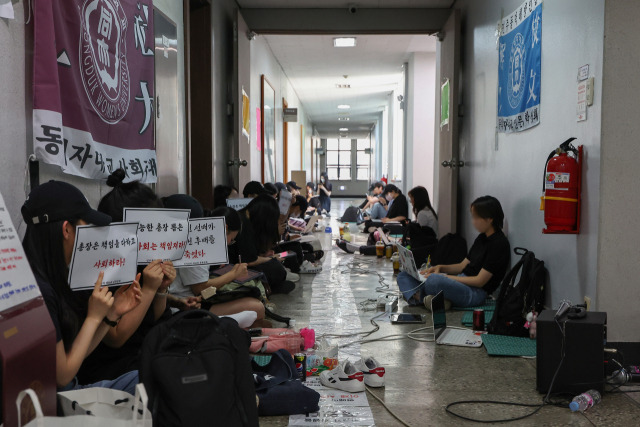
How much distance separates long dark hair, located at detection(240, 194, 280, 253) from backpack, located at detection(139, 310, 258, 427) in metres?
2.79

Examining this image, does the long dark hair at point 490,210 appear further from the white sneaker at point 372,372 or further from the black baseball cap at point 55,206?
the black baseball cap at point 55,206

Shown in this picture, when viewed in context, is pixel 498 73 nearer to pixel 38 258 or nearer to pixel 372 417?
pixel 372 417

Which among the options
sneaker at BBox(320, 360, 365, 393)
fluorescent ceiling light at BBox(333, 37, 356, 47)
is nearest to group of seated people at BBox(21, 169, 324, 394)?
sneaker at BBox(320, 360, 365, 393)

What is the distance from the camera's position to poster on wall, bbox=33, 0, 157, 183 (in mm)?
2521

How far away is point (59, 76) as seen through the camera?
2.65 meters

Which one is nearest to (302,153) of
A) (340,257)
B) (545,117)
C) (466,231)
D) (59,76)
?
(340,257)

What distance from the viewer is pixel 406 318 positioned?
4438 mm

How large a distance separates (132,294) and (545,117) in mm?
3140

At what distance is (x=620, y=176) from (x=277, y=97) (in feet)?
28.5

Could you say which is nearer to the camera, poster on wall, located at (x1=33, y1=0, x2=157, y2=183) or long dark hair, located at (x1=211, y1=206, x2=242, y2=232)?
poster on wall, located at (x1=33, y1=0, x2=157, y2=183)

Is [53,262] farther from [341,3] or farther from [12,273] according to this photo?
[341,3]

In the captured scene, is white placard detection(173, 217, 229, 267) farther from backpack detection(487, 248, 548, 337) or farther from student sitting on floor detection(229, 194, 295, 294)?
backpack detection(487, 248, 548, 337)

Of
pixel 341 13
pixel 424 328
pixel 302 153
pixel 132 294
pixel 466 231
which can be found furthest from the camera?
pixel 302 153

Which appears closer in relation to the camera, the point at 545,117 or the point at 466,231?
the point at 545,117
